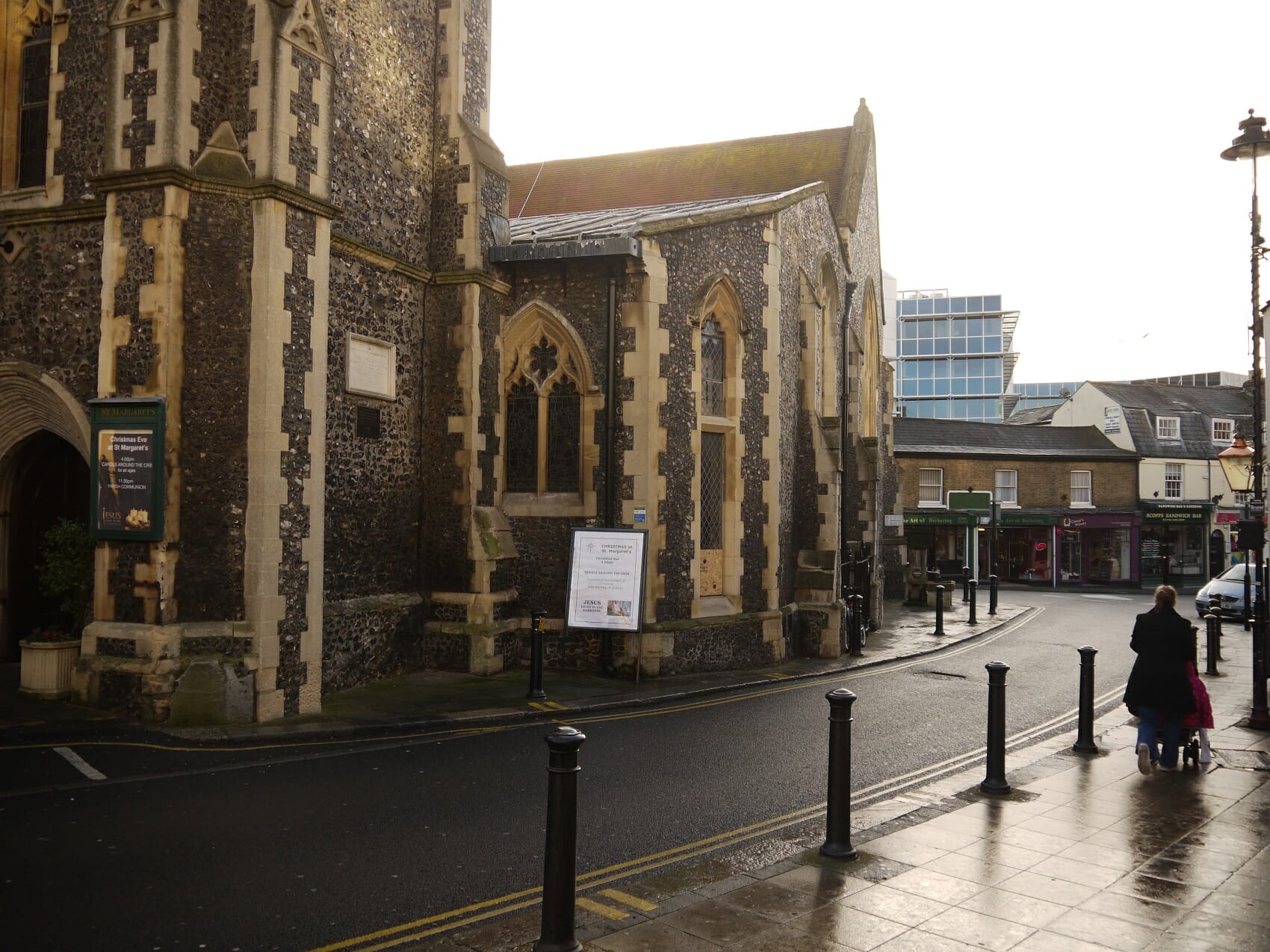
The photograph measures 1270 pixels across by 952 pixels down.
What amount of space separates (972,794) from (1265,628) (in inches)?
233

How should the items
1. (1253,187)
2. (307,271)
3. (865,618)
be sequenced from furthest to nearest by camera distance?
(865,618), (1253,187), (307,271)

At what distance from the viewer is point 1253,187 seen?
12.9 meters

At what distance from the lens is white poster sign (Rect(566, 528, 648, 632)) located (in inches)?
503

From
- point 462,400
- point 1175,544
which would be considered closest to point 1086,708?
point 462,400

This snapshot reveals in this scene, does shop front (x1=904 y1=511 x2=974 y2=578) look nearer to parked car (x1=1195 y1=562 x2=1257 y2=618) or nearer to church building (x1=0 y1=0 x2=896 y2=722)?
parked car (x1=1195 y1=562 x2=1257 y2=618)

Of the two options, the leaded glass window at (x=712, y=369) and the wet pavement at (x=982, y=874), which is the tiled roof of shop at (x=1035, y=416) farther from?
the wet pavement at (x=982, y=874)

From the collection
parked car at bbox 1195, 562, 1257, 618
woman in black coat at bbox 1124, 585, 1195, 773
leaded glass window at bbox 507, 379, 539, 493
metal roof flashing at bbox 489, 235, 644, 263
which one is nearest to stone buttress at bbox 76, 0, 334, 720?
metal roof flashing at bbox 489, 235, 644, 263

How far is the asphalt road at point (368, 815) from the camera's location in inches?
199

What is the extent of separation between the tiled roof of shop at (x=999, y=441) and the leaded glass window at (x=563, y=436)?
27926 millimetres

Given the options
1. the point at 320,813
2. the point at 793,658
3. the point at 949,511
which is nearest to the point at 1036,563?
the point at 949,511

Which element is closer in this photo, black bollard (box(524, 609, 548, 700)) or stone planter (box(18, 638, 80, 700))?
→ stone planter (box(18, 638, 80, 700))

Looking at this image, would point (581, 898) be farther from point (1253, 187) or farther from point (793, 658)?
point (1253, 187)

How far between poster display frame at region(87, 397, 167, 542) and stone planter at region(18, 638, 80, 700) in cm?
131

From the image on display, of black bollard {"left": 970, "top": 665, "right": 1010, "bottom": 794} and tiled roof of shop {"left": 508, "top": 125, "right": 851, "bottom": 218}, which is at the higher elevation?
tiled roof of shop {"left": 508, "top": 125, "right": 851, "bottom": 218}
